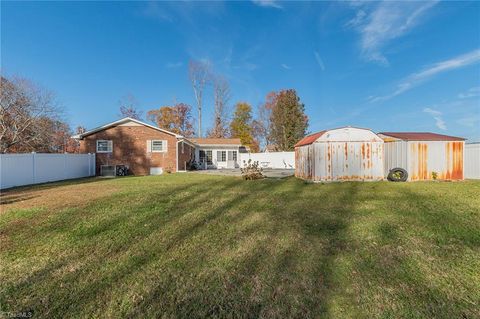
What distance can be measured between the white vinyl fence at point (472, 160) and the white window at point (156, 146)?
19397mm

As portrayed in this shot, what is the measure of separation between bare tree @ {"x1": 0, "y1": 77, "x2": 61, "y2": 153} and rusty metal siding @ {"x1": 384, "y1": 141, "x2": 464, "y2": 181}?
2736 cm

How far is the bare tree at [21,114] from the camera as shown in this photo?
2022 cm

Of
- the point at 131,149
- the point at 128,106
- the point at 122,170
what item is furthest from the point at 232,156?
the point at 128,106

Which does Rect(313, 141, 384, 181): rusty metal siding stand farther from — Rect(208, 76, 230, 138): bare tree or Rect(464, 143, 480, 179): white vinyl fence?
Rect(208, 76, 230, 138): bare tree

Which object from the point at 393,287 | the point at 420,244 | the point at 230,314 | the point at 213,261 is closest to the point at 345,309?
the point at 393,287

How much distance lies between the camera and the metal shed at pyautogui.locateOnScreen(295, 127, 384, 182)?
12.4 meters

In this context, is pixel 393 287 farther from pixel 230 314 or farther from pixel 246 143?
pixel 246 143

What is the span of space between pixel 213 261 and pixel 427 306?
244 cm

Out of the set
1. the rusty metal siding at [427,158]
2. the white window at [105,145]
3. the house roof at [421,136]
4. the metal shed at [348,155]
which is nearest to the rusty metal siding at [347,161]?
the metal shed at [348,155]

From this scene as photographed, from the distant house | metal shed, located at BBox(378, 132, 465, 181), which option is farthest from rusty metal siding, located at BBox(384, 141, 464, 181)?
the distant house

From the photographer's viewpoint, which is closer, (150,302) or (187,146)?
(150,302)

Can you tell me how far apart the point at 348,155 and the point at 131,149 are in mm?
14935

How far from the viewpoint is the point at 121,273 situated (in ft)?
10.0

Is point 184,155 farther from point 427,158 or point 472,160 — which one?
point 472,160
